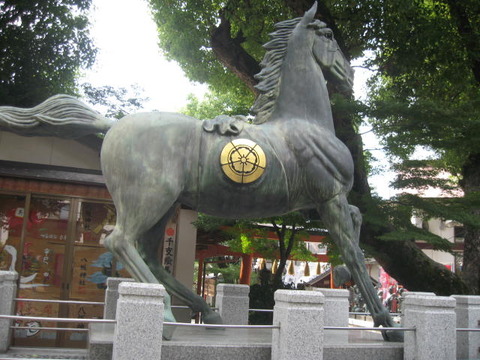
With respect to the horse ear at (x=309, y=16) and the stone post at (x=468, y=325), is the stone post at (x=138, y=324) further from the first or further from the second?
the stone post at (x=468, y=325)

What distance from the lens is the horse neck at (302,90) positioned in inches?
220

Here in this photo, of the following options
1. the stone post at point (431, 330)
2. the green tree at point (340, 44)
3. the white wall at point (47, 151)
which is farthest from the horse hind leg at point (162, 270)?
the white wall at point (47, 151)

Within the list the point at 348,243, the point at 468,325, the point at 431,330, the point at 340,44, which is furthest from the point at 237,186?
the point at 340,44

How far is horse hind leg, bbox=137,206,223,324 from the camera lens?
5.58 metres

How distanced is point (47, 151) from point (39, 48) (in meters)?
3.50

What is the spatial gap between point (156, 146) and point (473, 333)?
4.68m

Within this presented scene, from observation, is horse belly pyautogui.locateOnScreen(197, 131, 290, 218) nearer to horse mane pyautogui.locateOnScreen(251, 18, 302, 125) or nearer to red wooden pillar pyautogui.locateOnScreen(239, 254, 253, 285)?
horse mane pyautogui.locateOnScreen(251, 18, 302, 125)

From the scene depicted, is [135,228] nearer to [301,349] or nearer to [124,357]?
[124,357]

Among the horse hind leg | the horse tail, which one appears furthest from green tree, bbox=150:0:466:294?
the horse tail

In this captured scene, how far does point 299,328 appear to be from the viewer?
443cm

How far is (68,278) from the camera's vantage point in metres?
11.8

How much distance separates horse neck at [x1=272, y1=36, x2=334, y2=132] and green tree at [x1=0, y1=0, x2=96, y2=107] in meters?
9.66

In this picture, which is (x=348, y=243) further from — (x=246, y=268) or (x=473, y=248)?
(x=246, y=268)

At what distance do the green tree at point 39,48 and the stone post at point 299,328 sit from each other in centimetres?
1098
